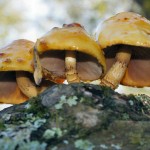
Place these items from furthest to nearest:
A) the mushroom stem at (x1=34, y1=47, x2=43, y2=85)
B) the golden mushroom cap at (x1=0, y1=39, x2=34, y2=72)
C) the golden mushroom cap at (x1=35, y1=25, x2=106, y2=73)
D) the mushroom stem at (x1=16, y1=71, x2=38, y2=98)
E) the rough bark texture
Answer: the mushroom stem at (x1=16, y1=71, x2=38, y2=98) → the golden mushroom cap at (x1=0, y1=39, x2=34, y2=72) → the mushroom stem at (x1=34, y1=47, x2=43, y2=85) → the golden mushroom cap at (x1=35, y1=25, x2=106, y2=73) → the rough bark texture

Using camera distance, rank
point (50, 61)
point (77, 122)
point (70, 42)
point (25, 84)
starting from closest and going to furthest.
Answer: point (77, 122)
point (70, 42)
point (50, 61)
point (25, 84)

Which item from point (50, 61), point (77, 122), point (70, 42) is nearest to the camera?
point (77, 122)

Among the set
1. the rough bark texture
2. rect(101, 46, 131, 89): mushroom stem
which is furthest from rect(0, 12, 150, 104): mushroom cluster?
the rough bark texture

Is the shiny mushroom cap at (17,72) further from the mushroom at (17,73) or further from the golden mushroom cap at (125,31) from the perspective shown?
the golden mushroom cap at (125,31)

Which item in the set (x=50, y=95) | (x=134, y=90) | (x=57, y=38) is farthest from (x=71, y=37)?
(x=134, y=90)

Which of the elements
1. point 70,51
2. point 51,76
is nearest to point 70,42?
point 70,51

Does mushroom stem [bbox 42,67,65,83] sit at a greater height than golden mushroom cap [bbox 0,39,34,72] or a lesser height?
lesser

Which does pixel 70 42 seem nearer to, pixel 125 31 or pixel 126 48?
pixel 125 31

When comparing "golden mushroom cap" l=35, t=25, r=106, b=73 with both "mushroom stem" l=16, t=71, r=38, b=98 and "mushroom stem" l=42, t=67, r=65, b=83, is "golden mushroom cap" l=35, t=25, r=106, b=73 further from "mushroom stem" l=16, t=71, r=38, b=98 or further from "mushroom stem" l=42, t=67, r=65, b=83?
"mushroom stem" l=16, t=71, r=38, b=98
